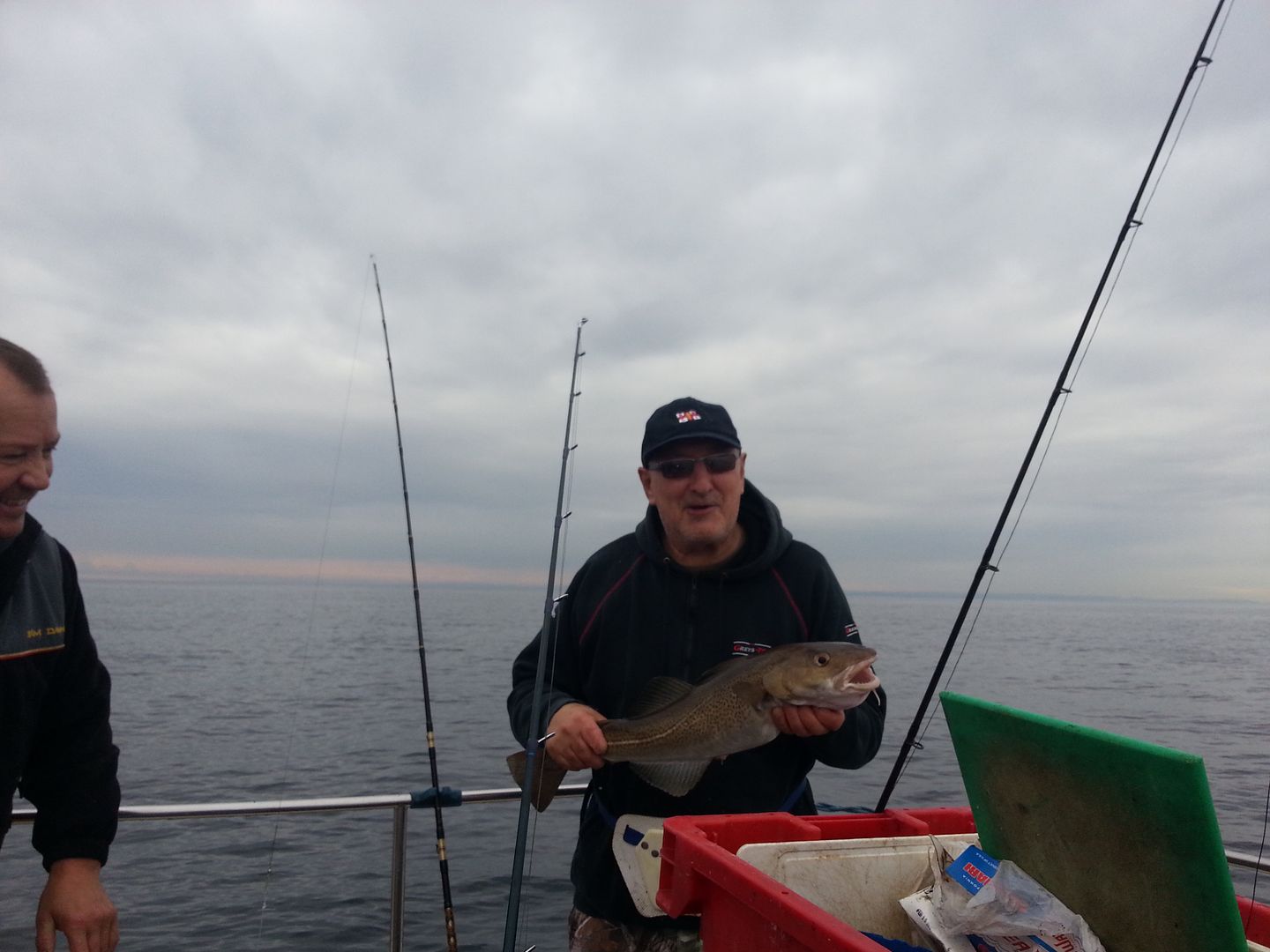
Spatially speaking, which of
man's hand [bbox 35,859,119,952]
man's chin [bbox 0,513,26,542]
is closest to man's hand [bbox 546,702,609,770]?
man's hand [bbox 35,859,119,952]

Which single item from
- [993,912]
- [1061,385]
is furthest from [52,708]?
[1061,385]

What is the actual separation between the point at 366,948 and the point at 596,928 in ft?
17.4

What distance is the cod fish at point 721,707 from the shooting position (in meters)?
2.99

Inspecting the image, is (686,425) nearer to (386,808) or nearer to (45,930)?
(386,808)

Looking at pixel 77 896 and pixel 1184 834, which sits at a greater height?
pixel 1184 834

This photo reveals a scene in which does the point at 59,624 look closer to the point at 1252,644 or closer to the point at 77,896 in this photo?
the point at 77,896

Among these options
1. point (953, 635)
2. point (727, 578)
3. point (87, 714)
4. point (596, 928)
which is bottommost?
point (596, 928)

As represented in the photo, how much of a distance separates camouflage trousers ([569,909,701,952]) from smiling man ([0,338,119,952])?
1538mm

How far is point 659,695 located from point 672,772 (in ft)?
0.95

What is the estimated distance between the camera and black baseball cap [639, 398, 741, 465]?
123 inches

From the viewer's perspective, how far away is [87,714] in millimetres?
2518

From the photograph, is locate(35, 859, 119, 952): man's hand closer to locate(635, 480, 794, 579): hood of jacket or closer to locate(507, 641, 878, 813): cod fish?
locate(507, 641, 878, 813): cod fish

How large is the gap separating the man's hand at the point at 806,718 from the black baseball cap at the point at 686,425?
99cm

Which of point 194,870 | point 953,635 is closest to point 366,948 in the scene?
point 194,870
